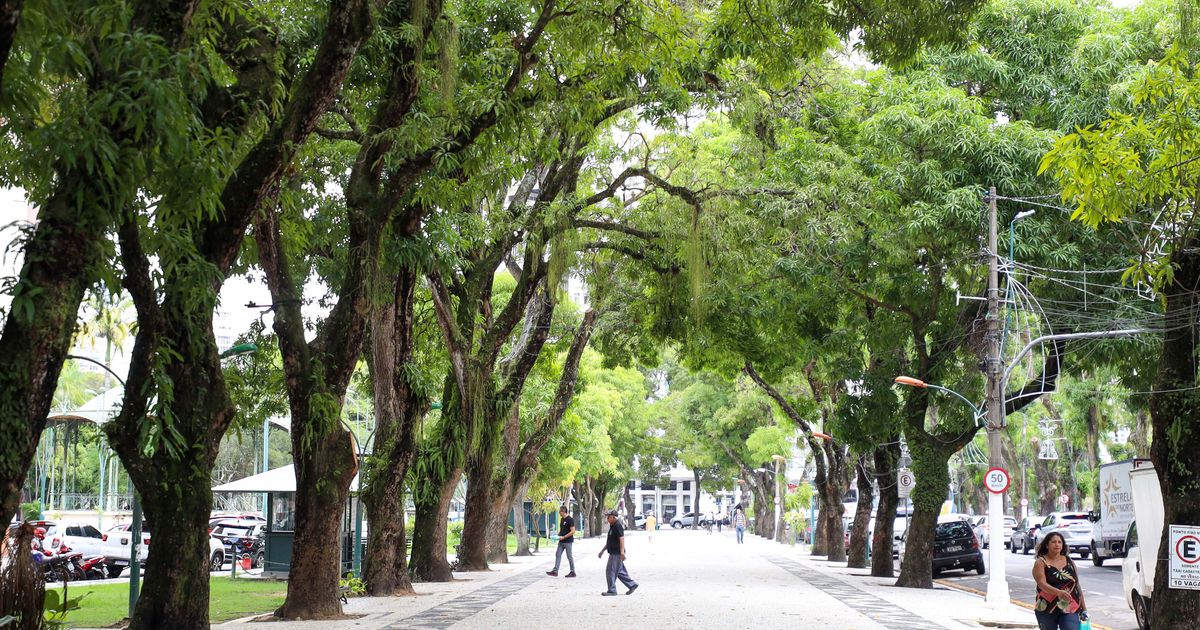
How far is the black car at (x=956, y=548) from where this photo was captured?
30.8 meters

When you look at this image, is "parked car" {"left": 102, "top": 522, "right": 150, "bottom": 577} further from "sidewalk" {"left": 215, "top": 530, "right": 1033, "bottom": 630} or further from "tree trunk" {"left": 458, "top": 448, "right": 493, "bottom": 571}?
"sidewalk" {"left": 215, "top": 530, "right": 1033, "bottom": 630}

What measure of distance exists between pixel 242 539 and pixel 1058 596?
33.0 meters

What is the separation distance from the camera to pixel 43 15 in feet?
20.7

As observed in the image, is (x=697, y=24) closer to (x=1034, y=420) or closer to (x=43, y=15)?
(x=43, y=15)

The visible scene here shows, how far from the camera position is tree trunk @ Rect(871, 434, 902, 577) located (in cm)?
2662

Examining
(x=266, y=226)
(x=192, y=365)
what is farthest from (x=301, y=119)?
(x=266, y=226)

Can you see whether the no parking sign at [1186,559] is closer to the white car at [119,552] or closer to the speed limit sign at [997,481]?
the speed limit sign at [997,481]

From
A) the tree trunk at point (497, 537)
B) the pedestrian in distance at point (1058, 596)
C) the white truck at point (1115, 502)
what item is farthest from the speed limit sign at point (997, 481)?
the tree trunk at point (497, 537)

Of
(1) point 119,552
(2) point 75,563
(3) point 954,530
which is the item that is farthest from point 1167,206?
(1) point 119,552

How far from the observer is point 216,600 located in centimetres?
1941

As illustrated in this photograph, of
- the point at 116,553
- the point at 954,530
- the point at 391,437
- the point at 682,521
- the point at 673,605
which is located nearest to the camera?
the point at 673,605

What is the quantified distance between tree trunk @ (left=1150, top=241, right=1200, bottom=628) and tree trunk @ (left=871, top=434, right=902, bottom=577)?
14.5 m

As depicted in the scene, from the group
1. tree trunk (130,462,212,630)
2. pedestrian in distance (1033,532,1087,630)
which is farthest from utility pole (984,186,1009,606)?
tree trunk (130,462,212,630)

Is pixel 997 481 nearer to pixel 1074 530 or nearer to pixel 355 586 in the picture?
pixel 355 586
